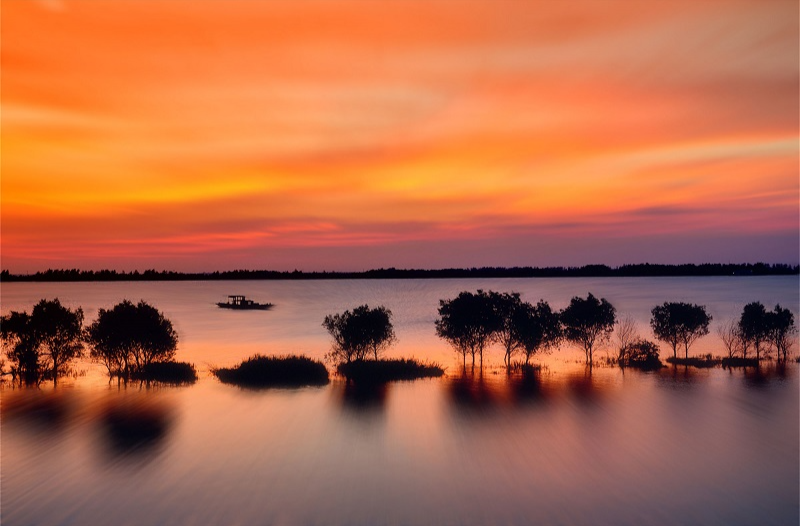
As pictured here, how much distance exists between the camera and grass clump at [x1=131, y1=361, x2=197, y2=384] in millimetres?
80250

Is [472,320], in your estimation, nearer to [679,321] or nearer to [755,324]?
[679,321]

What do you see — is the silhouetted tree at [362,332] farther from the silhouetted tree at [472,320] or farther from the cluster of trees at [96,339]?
the cluster of trees at [96,339]

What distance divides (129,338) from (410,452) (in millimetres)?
46383

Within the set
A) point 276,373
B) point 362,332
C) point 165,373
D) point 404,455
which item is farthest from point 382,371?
point 404,455

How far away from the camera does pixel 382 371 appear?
8575cm

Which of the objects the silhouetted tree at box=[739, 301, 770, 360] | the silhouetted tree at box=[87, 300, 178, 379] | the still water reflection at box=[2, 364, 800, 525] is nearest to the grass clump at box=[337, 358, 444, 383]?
the still water reflection at box=[2, 364, 800, 525]

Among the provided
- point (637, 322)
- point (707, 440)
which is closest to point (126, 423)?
point (707, 440)

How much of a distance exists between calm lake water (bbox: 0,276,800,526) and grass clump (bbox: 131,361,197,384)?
327 cm

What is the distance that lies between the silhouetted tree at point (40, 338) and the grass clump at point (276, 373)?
1956cm

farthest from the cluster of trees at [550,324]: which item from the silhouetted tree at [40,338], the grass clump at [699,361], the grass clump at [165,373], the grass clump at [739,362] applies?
the silhouetted tree at [40,338]

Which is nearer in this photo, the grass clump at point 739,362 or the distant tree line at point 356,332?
the distant tree line at point 356,332

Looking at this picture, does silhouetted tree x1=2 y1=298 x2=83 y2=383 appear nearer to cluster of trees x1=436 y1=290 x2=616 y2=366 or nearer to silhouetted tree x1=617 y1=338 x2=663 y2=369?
cluster of trees x1=436 y1=290 x2=616 y2=366

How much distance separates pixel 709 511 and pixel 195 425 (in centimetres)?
4349

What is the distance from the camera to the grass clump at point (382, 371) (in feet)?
277
